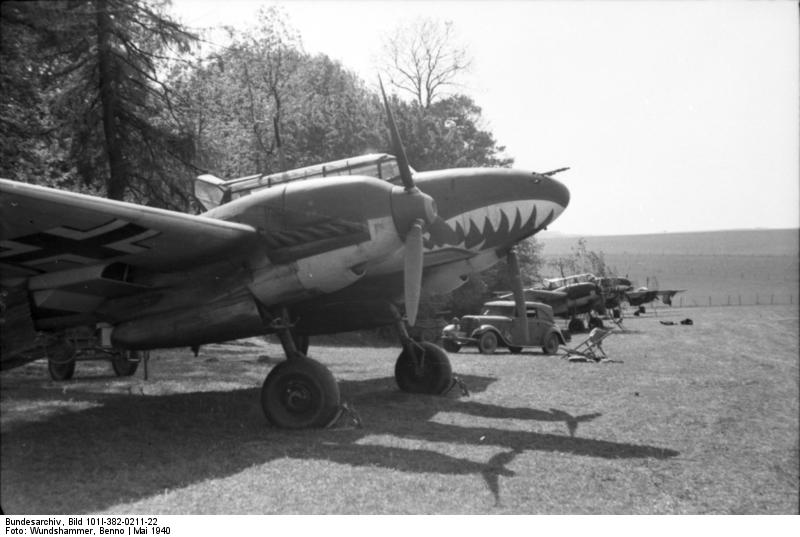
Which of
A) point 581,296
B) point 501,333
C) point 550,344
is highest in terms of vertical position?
point 581,296

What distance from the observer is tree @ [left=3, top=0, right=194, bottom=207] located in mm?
6707

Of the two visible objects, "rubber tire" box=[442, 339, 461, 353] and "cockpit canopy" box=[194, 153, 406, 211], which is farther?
"rubber tire" box=[442, 339, 461, 353]

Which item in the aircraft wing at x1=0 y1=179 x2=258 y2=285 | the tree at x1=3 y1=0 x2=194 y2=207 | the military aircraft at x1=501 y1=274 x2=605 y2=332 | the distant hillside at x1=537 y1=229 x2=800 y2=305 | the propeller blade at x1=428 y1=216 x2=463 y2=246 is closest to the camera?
the tree at x1=3 y1=0 x2=194 y2=207

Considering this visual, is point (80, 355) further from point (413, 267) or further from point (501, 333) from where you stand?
point (501, 333)

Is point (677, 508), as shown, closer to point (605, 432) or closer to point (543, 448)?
point (543, 448)

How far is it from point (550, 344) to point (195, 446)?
639 inches

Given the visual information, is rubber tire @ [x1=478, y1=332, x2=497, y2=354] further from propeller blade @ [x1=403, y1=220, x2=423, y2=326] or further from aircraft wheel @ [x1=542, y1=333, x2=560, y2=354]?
propeller blade @ [x1=403, y1=220, x2=423, y2=326]

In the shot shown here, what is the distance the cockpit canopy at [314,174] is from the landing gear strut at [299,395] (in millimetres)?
2689

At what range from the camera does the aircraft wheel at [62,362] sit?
40.3ft

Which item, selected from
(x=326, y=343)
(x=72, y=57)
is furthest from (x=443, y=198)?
(x=326, y=343)

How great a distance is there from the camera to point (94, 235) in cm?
756

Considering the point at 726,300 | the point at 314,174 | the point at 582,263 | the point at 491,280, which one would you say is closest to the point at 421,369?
the point at 314,174

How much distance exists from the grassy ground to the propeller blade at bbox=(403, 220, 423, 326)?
1690 millimetres

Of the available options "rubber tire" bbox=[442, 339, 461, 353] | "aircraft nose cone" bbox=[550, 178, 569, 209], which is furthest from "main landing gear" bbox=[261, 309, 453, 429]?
"rubber tire" bbox=[442, 339, 461, 353]
